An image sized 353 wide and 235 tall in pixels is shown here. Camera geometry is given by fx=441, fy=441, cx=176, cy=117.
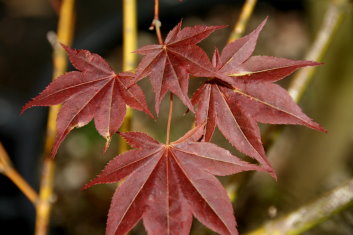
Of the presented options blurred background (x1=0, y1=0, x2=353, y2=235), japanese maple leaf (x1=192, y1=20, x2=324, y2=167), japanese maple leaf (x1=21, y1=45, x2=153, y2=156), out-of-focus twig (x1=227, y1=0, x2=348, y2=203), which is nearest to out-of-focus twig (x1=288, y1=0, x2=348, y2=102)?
out-of-focus twig (x1=227, y1=0, x2=348, y2=203)

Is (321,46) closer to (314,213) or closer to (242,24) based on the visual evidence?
(242,24)

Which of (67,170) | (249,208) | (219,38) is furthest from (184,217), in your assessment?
(219,38)

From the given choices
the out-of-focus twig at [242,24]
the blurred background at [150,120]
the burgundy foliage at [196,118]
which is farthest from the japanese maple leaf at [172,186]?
the blurred background at [150,120]

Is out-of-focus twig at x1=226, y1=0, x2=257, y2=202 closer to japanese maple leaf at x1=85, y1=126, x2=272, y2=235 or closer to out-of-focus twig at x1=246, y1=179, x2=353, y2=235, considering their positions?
out-of-focus twig at x1=246, y1=179, x2=353, y2=235

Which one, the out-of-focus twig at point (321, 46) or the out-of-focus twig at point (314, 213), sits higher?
the out-of-focus twig at point (321, 46)

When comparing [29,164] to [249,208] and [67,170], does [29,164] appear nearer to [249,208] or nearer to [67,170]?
[67,170]

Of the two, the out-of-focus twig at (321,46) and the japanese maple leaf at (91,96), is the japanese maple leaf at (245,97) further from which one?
the out-of-focus twig at (321,46)
